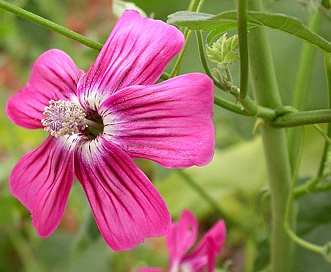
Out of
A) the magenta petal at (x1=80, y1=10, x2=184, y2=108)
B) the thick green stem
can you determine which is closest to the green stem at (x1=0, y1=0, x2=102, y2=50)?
the magenta petal at (x1=80, y1=10, x2=184, y2=108)

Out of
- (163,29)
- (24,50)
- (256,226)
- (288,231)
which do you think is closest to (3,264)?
(256,226)

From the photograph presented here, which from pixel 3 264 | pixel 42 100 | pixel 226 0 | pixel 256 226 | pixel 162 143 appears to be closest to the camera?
pixel 162 143

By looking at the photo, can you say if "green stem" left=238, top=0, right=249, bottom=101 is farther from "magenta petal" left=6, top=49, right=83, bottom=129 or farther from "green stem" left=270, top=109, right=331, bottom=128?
"magenta petal" left=6, top=49, right=83, bottom=129

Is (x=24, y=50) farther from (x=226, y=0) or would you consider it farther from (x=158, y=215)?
(x=158, y=215)

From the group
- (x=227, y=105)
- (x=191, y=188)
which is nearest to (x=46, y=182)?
(x=227, y=105)

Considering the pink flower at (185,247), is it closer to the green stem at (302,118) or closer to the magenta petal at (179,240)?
the magenta petal at (179,240)

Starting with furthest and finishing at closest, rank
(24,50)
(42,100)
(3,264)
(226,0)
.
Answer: (24,50) < (3,264) < (226,0) < (42,100)

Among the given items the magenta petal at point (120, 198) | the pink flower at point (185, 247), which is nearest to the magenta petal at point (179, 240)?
the pink flower at point (185, 247)
